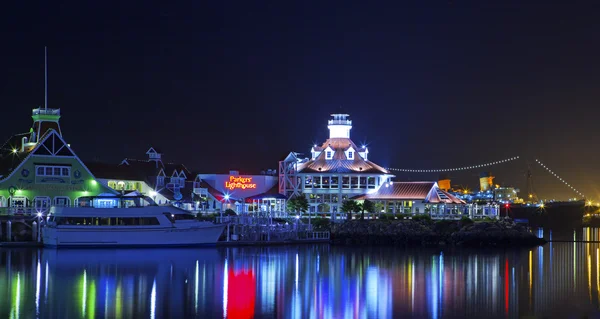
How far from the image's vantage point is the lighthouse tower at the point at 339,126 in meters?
97.1

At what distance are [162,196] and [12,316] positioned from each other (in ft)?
177

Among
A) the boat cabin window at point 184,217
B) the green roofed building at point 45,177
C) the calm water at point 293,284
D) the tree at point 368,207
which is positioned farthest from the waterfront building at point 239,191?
the calm water at point 293,284

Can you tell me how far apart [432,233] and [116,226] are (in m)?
25.6

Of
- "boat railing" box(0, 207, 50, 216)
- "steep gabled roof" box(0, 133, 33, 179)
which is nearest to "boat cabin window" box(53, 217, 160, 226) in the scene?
"boat railing" box(0, 207, 50, 216)

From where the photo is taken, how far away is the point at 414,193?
282 feet

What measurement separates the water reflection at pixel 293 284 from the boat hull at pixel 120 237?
2.15m

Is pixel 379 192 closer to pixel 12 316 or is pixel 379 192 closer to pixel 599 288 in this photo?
pixel 599 288

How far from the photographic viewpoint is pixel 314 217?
275 feet

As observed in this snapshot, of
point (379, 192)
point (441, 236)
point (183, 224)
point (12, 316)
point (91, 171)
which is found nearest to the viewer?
point (12, 316)

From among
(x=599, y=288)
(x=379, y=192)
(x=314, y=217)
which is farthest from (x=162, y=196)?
(x=599, y=288)

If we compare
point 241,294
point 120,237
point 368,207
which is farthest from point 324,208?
point 241,294

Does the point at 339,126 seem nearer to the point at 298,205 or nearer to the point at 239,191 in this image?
the point at 239,191

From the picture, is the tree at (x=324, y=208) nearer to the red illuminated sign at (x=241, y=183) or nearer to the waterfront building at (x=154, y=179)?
the red illuminated sign at (x=241, y=183)

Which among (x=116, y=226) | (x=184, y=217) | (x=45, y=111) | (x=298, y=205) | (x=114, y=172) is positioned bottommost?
(x=116, y=226)
